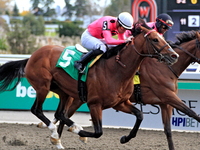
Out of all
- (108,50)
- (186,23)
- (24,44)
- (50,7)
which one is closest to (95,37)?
(108,50)

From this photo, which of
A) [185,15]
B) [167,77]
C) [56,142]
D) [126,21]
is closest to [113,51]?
[126,21]

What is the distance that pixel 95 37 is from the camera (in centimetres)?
374

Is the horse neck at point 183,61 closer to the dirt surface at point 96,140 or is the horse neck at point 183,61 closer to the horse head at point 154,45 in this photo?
the horse head at point 154,45

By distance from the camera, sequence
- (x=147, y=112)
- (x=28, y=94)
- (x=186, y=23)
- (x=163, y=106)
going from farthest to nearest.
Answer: (x=186, y=23)
(x=28, y=94)
(x=147, y=112)
(x=163, y=106)

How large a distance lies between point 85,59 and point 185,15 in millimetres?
3287

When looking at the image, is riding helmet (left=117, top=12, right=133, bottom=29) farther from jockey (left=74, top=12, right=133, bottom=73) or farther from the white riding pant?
the white riding pant

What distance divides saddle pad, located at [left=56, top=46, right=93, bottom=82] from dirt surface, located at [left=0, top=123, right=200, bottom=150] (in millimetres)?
1008

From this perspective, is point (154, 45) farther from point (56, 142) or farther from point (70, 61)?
point (56, 142)

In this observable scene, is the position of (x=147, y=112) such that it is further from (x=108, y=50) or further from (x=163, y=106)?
(x=108, y=50)

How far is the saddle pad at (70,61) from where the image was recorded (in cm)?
365

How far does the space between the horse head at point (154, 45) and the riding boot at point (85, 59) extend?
485 mm

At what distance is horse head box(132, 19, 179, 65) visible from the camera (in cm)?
299

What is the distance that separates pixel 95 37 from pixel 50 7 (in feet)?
69.9

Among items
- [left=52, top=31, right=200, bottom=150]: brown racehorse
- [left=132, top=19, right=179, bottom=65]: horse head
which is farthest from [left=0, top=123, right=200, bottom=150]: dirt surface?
[left=132, top=19, right=179, bottom=65]: horse head
